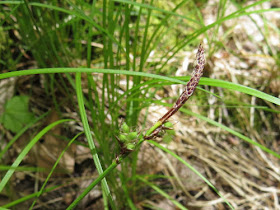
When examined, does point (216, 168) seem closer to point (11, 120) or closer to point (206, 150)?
point (206, 150)

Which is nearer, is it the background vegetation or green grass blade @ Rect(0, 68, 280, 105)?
green grass blade @ Rect(0, 68, 280, 105)

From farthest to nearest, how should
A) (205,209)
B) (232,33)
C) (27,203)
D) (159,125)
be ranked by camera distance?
(232,33) < (205,209) < (27,203) < (159,125)

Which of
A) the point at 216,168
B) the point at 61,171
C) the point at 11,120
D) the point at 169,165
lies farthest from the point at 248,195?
the point at 11,120

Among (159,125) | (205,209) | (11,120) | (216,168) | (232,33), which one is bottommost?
(205,209)

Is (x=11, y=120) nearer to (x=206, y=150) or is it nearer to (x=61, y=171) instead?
(x=61, y=171)

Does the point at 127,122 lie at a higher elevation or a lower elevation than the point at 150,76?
lower

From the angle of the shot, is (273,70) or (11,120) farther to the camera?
(273,70)

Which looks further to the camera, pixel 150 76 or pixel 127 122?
pixel 127 122

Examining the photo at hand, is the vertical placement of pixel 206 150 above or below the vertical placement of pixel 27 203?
above

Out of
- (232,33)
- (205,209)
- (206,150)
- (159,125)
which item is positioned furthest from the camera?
(232,33)

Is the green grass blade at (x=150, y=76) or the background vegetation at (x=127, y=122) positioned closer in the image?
the green grass blade at (x=150, y=76)
